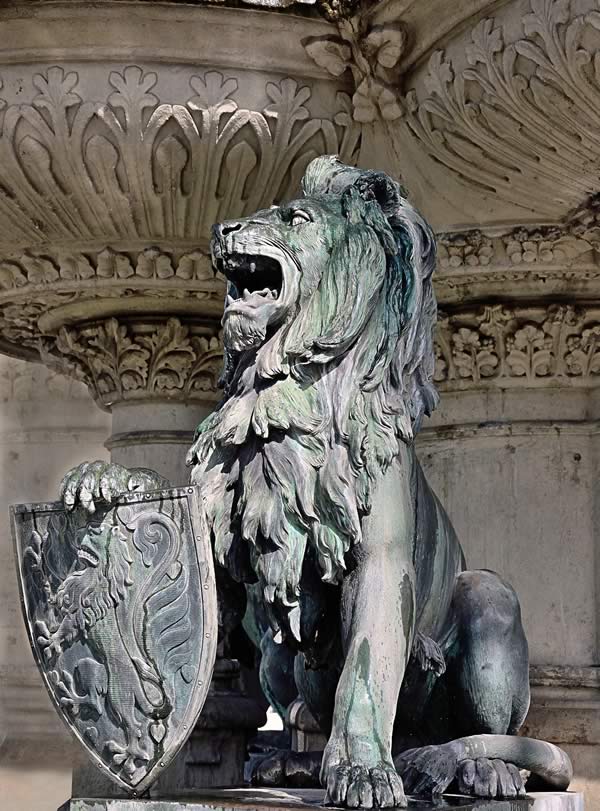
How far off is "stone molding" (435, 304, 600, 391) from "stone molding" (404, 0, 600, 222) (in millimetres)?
420

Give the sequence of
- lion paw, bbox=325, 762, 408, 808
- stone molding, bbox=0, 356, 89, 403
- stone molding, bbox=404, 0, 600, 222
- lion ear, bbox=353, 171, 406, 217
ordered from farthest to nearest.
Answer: stone molding, bbox=0, 356, 89, 403 < stone molding, bbox=404, 0, 600, 222 < lion ear, bbox=353, 171, 406, 217 < lion paw, bbox=325, 762, 408, 808

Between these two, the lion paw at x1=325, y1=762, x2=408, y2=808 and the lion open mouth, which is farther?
the lion open mouth

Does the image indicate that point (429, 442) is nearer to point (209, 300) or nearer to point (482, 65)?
point (209, 300)

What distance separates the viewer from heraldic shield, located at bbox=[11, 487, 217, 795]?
9.45 ft

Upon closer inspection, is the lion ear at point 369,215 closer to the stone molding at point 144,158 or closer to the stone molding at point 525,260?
the stone molding at point 144,158

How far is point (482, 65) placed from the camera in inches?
149

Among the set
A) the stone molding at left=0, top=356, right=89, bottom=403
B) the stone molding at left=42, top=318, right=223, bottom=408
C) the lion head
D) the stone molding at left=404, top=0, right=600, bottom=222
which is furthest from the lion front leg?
the stone molding at left=0, top=356, right=89, bottom=403

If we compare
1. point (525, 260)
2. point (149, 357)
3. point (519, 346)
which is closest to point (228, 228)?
point (525, 260)

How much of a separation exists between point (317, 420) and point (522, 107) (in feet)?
3.85

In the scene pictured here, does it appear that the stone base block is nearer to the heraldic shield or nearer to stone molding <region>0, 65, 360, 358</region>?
the heraldic shield

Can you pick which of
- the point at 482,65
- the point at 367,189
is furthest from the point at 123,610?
the point at 482,65

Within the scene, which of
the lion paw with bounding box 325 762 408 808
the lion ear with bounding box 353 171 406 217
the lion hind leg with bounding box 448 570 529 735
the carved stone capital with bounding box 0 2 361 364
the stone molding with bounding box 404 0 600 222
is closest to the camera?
the lion paw with bounding box 325 762 408 808

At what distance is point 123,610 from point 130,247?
1.76 m

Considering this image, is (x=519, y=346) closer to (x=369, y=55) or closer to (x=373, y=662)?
(x=369, y=55)
